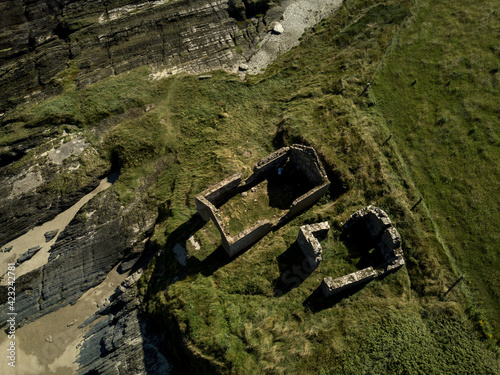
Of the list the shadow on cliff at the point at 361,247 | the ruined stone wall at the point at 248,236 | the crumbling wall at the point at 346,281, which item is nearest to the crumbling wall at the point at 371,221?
the shadow on cliff at the point at 361,247

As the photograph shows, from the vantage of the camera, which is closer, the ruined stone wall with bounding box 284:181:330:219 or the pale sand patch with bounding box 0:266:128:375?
the ruined stone wall with bounding box 284:181:330:219

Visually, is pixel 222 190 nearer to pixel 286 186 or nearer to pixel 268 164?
pixel 268 164

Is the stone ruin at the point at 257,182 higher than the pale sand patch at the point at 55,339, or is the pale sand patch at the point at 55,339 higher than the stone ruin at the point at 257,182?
the stone ruin at the point at 257,182

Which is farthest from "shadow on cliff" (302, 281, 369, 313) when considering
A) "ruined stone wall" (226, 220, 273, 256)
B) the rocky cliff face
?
the rocky cliff face

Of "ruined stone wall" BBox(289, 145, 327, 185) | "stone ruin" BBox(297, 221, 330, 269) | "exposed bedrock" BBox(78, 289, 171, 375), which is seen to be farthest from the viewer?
"ruined stone wall" BBox(289, 145, 327, 185)

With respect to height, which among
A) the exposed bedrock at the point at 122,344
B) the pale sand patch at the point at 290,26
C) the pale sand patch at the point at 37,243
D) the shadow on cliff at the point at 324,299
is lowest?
the exposed bedrock at the point at 122,344

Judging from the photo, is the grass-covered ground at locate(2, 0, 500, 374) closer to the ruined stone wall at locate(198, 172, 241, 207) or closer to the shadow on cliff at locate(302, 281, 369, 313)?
the shadow on cliff at locate(302, 281, 369, 313)

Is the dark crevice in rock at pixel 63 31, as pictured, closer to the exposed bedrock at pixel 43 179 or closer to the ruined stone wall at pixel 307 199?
the exposed bedrock at pixel 43 179
